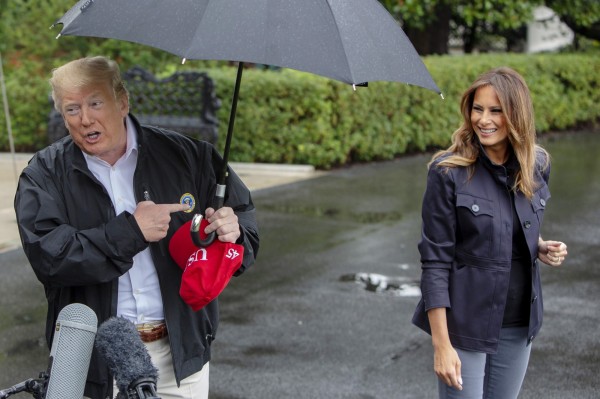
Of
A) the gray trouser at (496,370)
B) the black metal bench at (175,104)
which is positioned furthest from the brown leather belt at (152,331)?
the black metal bench at (175,104)

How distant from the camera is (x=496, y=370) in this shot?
359cm

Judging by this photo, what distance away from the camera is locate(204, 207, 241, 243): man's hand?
2951 mm

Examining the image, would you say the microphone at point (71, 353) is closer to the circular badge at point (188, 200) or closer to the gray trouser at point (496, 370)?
the circular badge at point (188, 200)

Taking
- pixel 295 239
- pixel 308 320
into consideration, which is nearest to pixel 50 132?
pixel 295 239

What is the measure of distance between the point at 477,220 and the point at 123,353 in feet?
4.74

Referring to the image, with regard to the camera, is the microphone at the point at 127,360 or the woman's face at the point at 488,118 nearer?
the microphone at the point at 127,360

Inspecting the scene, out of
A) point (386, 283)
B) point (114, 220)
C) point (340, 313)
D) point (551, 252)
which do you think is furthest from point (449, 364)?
point (386, 283)

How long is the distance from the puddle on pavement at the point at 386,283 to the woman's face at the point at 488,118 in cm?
404

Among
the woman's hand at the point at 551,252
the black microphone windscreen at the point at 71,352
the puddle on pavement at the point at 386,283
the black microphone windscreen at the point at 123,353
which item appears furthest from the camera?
the puddle on pavement at the point at 386,283

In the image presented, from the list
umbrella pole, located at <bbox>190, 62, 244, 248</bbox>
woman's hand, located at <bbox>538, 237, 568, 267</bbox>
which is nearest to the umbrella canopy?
umbrella pole, located at <bbox>190, 62, 244, 248</bbox>

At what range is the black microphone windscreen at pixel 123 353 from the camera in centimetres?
247

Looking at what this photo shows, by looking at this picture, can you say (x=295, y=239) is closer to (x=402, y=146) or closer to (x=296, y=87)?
(x=296, y=87)

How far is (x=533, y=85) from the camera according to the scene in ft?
61.5

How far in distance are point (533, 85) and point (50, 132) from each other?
9782mm
